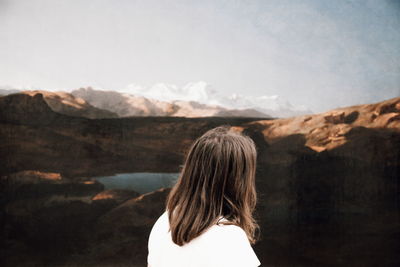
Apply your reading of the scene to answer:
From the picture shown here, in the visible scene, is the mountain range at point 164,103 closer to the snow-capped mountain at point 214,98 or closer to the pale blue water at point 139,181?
the snow-capped mountain at point 214,98

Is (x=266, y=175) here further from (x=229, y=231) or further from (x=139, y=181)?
(x=229, y=231)

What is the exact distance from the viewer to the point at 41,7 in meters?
5.72

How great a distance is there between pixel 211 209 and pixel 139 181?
14.5 feet

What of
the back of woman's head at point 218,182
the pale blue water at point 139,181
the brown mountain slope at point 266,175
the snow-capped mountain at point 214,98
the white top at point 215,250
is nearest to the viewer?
the white top at point 215,250

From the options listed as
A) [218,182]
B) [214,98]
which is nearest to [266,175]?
[214,98]

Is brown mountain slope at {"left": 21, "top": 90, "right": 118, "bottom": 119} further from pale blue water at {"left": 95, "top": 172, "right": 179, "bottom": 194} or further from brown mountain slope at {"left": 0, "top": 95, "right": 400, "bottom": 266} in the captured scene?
pale blue water at {"left": 95, "top": 172, "right": 179, "bottom": 194}

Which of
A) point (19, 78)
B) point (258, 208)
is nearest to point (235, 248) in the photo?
point (258, 208)

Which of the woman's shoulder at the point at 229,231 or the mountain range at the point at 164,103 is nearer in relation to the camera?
the woman's shoulder at the point at 229,231

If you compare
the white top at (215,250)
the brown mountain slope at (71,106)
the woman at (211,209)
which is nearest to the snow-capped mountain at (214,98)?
the brown mountain slope at (71,106)

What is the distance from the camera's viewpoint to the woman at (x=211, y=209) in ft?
4.36

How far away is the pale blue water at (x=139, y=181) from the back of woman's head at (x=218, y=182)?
4.23 m

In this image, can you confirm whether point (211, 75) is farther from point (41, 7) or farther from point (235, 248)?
point (235, 248)

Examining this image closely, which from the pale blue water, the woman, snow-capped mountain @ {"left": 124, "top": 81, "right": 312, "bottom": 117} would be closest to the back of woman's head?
the woman

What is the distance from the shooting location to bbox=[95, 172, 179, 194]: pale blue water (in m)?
5.62
